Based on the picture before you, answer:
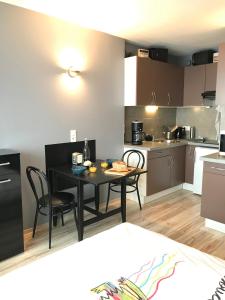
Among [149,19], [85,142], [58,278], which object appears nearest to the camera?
[58,278]

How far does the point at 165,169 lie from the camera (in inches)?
166

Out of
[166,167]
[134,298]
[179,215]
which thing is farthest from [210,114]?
[134,298]

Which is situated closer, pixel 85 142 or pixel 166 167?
pixel 85 142

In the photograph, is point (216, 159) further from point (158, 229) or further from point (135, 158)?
point (135, 158)

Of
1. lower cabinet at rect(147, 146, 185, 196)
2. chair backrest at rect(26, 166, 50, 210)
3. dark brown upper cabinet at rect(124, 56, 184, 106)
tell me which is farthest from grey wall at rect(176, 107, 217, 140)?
chair backrest at rect(26, 166, 50, 210)

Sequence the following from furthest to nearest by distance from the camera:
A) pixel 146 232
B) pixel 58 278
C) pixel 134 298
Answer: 1. pixel 146 232
2. pixel 58 278
3. pixel 134 298

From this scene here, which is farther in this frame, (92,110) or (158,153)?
(158,153)

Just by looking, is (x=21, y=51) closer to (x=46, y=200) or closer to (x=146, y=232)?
(x=46, y=200)

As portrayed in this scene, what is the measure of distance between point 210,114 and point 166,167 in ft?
4.82

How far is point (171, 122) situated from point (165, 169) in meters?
1.41

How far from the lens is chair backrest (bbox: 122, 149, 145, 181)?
387 cm

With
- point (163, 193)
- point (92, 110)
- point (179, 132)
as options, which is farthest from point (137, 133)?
point (179, 132)

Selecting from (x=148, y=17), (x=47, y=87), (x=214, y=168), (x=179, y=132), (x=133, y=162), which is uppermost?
(x=148, y=17)

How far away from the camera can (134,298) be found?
3.62 ft
